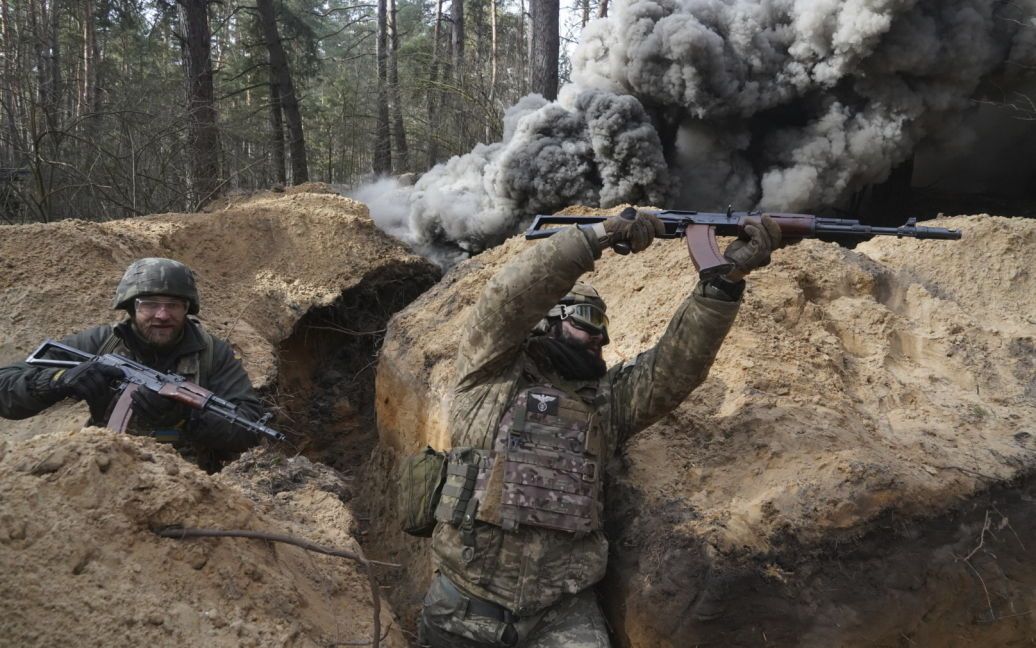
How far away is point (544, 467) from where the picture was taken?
10.6 ft

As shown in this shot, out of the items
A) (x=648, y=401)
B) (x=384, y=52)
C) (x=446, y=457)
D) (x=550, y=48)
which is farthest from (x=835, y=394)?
(x=384, y=52)

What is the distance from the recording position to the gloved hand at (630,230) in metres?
3.25

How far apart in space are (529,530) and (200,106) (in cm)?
978

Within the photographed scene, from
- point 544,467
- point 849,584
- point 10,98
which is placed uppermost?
point 10,98

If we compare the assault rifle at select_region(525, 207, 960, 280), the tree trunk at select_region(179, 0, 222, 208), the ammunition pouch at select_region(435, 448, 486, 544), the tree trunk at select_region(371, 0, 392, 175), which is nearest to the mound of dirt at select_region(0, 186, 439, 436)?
the tree trunk at select_region(179, 0, 222, 208)

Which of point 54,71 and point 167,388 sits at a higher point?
point 54,71

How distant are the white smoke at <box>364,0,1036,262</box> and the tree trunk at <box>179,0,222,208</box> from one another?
3089mm

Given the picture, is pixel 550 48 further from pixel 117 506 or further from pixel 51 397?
pixel 117 506

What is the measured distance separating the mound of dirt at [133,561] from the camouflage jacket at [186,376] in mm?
966

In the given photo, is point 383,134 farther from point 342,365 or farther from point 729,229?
point 729,229

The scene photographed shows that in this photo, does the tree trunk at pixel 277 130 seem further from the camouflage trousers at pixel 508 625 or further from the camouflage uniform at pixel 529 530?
the camouflage trousers at pixel 508 625

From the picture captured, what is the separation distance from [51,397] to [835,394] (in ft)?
14.6

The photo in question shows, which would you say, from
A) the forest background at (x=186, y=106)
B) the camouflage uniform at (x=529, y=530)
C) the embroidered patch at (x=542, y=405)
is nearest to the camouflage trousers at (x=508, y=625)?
the camouflage uniform at (x=529, y=530)

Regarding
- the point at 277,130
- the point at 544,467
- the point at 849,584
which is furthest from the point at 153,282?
the point at 277,130
